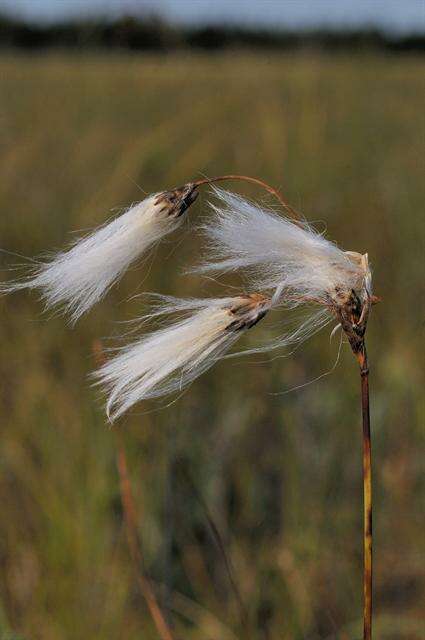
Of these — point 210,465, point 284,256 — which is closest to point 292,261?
point 284,256

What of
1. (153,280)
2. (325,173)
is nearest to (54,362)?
(153,280)

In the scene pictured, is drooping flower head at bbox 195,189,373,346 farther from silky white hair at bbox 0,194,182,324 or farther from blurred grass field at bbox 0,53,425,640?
blurred grass field at bbox 0,53,425,640

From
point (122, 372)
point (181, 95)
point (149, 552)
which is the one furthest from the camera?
point (181, 95)

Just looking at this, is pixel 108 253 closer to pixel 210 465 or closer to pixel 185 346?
pixel 185 346

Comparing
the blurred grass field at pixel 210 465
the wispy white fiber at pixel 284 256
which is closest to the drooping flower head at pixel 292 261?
the wispy white fiber at pixel 284 256

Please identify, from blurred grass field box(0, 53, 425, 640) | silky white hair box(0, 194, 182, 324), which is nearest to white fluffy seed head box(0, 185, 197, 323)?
silky white hair box(0, 194, 182, 324)

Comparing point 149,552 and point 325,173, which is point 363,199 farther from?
point 149,552
